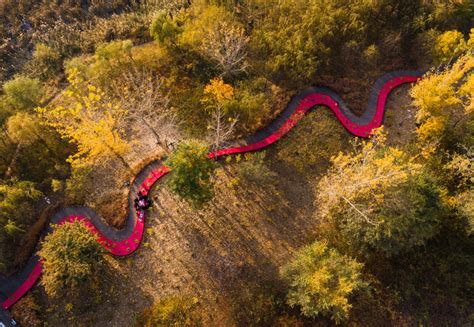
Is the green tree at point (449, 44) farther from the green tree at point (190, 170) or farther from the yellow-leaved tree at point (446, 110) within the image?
the green tree at point (190, 170)

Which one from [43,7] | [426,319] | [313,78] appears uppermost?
[43,7]

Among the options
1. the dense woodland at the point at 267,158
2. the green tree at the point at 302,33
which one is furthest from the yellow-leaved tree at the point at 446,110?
the green tree at the point at 302,33

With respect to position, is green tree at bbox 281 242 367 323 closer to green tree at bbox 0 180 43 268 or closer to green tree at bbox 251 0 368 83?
green tree at bbox 251 0 368 83

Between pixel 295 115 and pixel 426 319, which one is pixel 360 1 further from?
pixel 426 319

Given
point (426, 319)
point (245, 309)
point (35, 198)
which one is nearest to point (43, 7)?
point (35, 198)

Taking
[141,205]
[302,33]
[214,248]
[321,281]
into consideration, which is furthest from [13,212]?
[302,33]

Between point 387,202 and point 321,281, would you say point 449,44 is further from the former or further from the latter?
point 321,281
